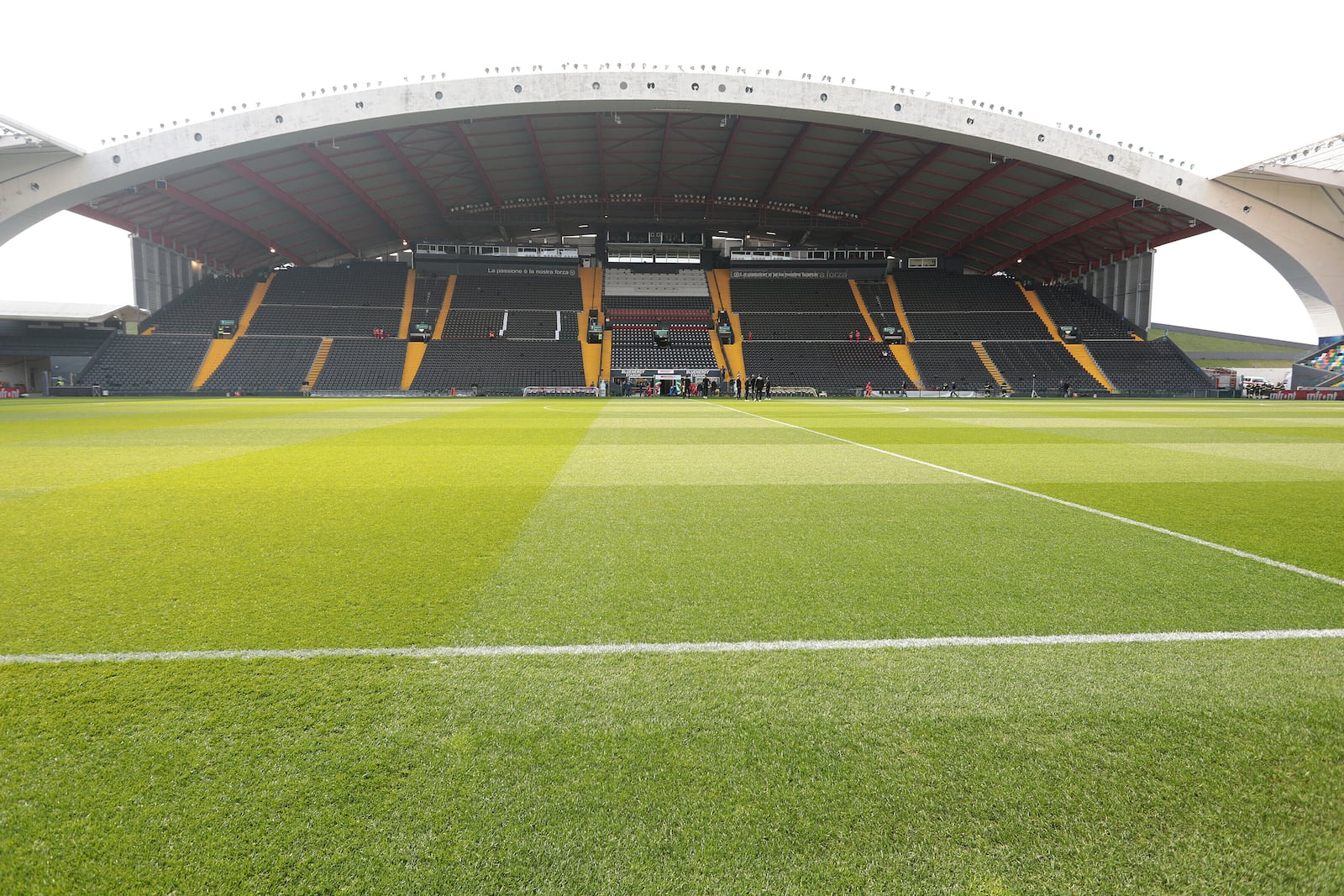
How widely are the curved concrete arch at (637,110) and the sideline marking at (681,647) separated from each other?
3322cm

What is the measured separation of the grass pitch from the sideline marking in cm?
7

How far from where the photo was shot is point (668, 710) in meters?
2.25

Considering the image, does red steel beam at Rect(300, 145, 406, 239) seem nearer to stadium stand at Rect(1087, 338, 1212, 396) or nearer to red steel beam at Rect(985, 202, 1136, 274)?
red steel beam at Rect(985, 202, 1136, 274)

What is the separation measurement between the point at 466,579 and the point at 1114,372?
178ft

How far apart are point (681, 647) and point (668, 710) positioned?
0.54 m

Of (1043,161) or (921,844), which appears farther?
(1043,161)

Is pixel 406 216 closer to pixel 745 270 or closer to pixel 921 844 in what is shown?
pixel 745 270

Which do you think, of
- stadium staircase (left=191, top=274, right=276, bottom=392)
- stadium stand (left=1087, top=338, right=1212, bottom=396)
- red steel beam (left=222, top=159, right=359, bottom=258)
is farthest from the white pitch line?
stadium staircase (left=191, top=274, right=276, bottom=392)

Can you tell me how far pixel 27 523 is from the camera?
16.8 feet

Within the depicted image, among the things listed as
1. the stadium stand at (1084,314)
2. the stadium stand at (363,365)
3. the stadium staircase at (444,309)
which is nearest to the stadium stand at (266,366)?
the stadium stand at (363,365)

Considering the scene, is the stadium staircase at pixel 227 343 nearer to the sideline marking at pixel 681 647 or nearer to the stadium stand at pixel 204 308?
the stadium stand at pixel 204 308

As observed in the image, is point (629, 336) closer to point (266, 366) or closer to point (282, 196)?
point (282, 196)

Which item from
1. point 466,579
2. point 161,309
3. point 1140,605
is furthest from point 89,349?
point 1140,605

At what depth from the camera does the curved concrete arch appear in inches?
1159
